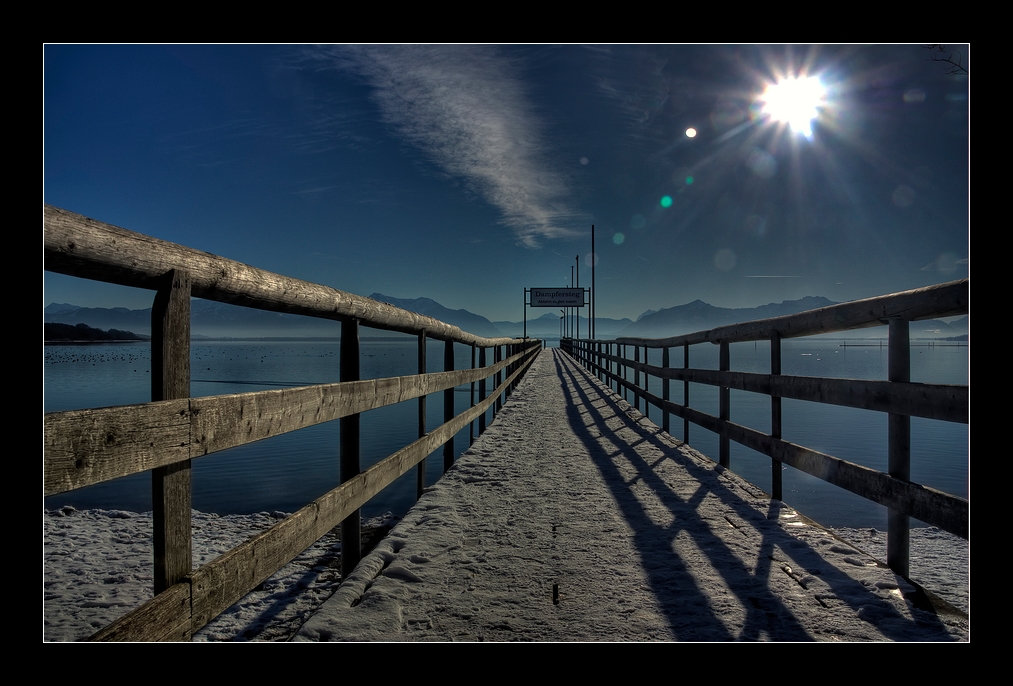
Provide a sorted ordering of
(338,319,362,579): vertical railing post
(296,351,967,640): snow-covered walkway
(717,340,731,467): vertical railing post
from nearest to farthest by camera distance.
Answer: (296,351,967,640): snow-covered walkway, (338,319,362,579): vertical railing post, (717,340,731,467): vertical railing post

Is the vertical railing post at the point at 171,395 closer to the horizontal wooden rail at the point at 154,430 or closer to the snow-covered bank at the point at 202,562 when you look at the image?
the horizontal wooden rail at the point at 154,430

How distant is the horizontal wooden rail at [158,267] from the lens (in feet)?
3.97

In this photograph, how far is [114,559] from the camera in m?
5.65

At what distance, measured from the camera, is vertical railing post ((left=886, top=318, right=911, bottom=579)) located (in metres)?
2.43

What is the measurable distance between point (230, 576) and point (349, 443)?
1.08 metres

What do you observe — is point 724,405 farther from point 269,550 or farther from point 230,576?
point 230,576

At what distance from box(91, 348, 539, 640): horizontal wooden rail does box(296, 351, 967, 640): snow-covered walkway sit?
1.02 ft

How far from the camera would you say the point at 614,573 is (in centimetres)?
250

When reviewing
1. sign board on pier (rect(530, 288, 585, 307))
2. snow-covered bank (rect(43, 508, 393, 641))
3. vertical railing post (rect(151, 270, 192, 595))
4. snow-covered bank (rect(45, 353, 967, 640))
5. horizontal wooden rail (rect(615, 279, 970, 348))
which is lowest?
snow-covered bank (rect(43, 508, 393, 641))

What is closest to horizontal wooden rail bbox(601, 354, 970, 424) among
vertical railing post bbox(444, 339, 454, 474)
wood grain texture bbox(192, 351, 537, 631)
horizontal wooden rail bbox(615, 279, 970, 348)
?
horizontal wooden rail bbox(615, 279, 970, 348)

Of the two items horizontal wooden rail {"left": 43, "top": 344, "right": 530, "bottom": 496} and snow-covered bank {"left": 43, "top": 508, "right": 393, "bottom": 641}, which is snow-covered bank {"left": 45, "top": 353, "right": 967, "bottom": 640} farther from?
horizontal wooden rail {"left": 43, "top": 344, "right": 530, "bottom": 496}
